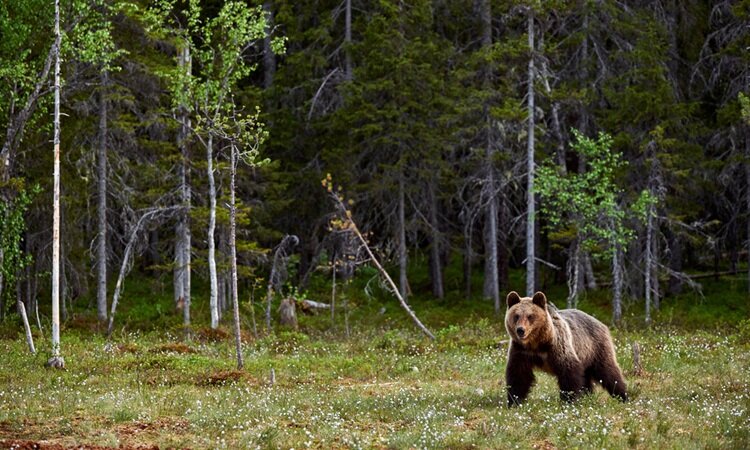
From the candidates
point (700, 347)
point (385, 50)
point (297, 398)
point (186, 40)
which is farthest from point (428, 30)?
point (297, 398)

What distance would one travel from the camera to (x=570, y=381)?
43.0ft

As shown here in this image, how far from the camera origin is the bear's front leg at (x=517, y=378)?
13.3m

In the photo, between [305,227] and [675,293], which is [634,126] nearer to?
[675,293]

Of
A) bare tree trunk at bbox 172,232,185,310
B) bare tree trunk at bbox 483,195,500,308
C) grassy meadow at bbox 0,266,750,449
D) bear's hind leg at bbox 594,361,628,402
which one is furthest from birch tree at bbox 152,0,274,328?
bear's hind leg at bbox 594,361,628,402

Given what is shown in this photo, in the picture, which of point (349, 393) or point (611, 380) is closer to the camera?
point (611, 380)

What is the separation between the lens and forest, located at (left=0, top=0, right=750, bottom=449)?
538 inches

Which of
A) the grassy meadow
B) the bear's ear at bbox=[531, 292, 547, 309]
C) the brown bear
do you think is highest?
the bear's ear at bbox=[531, 292, 547, 309]

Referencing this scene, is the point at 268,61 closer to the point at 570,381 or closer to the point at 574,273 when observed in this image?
the point at 574,273

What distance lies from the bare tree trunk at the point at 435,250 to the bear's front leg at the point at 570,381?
2176 cm

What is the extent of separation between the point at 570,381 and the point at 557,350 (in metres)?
0.52

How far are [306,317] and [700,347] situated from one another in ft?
51.1

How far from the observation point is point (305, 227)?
39125 millimetres

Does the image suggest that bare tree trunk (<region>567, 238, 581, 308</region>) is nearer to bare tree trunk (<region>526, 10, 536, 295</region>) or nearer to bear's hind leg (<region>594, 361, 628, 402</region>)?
bare tree trunk (<region>526, 10, 536, 295</region>)

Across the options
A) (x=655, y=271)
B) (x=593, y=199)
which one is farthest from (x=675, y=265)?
(x=593, y=199)
